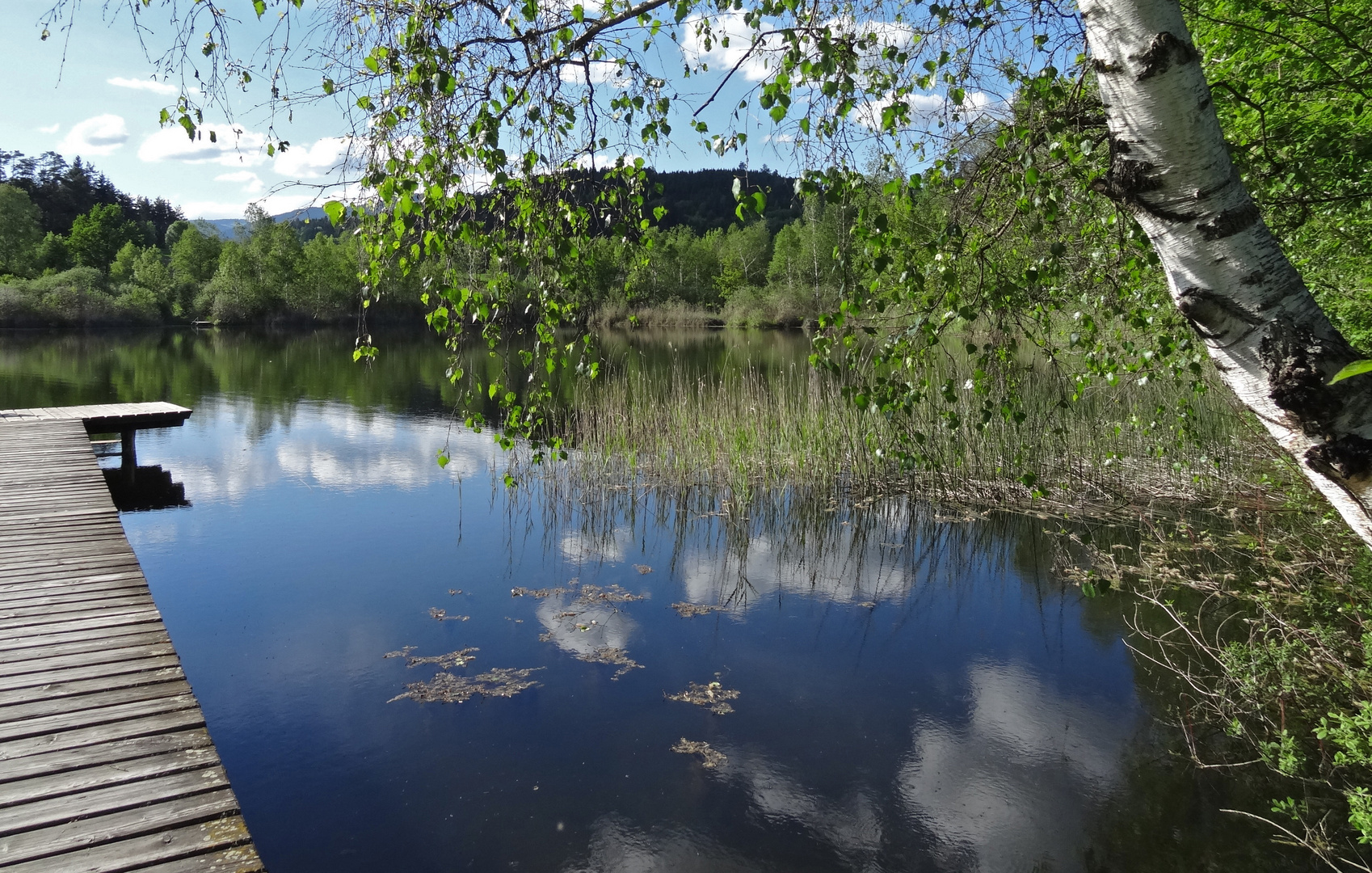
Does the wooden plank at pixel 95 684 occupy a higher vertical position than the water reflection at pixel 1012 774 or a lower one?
higher

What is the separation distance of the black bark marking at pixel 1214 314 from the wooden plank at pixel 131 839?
3123 mm

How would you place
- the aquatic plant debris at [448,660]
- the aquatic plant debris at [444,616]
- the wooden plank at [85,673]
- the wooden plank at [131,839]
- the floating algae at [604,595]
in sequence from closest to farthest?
the wooden plank at [131,839], the wooden plank at [85,673], the aquatic plant debris at [448,660], the aquatic plant debris at [444,616], the floating algae at [604,595]

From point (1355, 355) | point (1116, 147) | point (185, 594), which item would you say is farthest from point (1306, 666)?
point (185, 594)

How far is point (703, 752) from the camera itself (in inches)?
180

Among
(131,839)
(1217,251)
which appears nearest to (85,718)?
(131,839)

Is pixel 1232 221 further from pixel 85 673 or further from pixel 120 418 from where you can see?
pixel 120 418

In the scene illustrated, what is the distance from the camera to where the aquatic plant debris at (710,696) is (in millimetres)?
5070

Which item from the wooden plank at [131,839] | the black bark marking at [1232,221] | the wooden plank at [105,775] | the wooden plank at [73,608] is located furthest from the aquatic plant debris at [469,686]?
the black bark marking at [1232,221]

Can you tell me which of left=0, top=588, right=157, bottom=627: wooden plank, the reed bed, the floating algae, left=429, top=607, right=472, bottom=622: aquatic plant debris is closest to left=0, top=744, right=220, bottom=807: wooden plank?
left=0, top=588, right=157, bottom=627: wooden plank

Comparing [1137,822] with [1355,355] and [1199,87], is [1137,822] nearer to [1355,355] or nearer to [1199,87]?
[1355,355]

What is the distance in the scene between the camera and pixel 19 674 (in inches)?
147

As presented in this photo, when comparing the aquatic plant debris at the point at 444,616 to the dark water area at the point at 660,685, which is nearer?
the dark water area at the point at 660,685

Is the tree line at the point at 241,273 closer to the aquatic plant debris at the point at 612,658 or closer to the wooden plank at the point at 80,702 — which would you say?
the aquatic plant debris at the point at 612,658

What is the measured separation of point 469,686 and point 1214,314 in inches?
187
